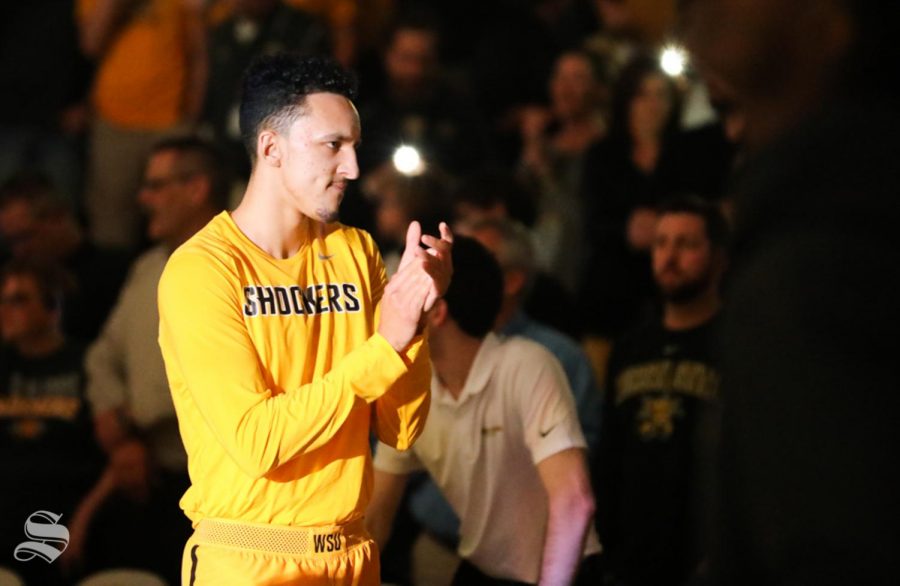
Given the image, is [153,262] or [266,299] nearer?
[266,299]

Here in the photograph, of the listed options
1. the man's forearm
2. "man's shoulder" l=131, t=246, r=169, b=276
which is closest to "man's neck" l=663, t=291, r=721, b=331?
the man's forearm

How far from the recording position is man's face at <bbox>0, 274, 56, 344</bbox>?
6.29 metres

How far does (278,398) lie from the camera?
303 cm

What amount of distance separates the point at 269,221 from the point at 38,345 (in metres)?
3.35

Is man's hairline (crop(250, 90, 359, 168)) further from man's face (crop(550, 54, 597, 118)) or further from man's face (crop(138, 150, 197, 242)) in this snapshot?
man's face (crop(550, 54, 597, 118))

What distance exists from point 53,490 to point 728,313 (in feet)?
15.9

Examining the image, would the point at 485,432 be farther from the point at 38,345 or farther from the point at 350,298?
the point at 38,345

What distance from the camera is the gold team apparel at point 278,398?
9.93 ft

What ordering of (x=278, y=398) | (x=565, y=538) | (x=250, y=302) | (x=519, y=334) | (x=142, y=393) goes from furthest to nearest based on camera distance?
(x=142, y=393) → (x=519, y=334) → (x=565, y=538) → (x=250, y=302) → (x=278, y=398)

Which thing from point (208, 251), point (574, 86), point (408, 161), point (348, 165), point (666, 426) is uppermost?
point (574, 86)

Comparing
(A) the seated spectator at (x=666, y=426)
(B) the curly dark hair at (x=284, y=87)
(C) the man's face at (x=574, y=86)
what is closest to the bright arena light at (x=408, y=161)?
(C) the man's face at (x=574, y=86)

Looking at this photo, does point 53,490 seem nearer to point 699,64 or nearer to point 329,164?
point 329,164

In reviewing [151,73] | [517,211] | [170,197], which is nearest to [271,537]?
[170,197]

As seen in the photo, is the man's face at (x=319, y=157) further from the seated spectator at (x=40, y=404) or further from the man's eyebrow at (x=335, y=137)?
the seated spectator at (x=40, y=404)
